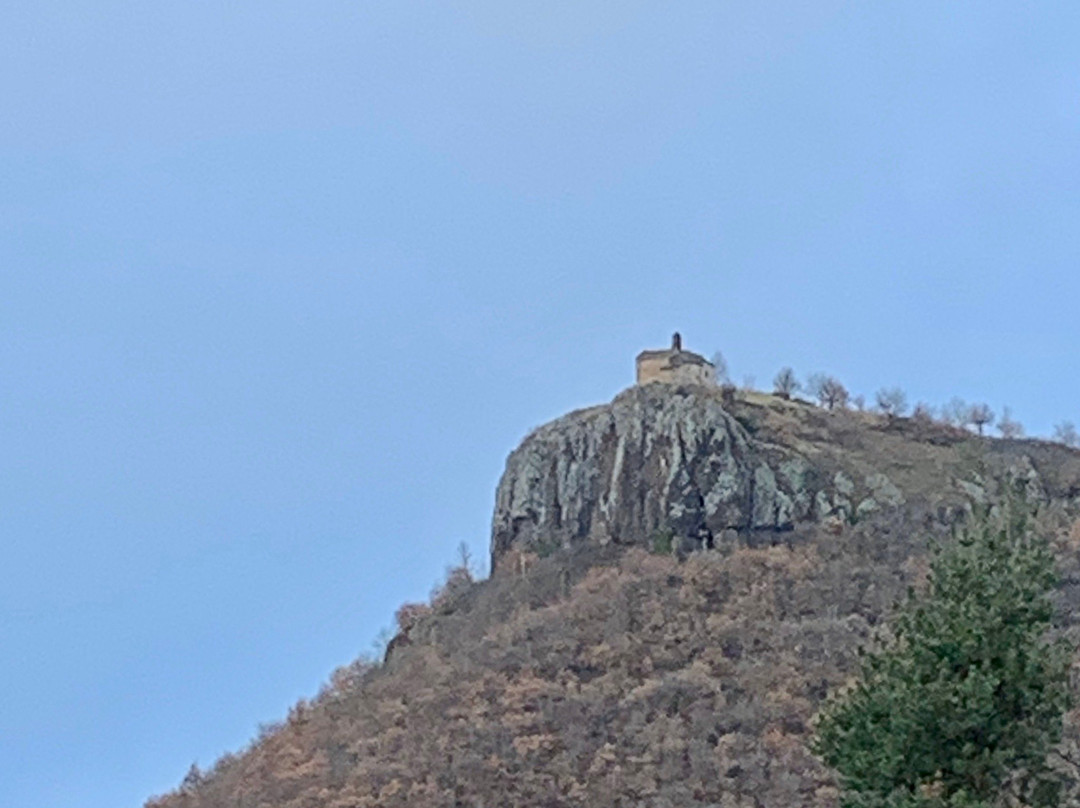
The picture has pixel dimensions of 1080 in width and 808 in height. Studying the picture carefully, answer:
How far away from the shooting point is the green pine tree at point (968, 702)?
69.7 feet

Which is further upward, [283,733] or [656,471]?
[656,471]

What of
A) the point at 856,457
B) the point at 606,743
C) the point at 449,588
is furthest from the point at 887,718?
the point at 449,588

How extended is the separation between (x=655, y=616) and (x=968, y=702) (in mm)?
37225

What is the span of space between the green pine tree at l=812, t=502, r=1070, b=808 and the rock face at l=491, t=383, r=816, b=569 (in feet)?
136

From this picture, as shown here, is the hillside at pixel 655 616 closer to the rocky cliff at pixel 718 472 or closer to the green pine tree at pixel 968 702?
the rocky cliff at pixel 718 472

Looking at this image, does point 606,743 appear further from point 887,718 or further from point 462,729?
point 887,718

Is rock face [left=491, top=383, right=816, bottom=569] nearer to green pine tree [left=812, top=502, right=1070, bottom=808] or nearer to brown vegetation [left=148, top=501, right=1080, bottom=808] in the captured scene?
brown vegetation [left=148, top=501, right=1080, bottom=808]

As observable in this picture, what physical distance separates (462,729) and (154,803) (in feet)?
48.1

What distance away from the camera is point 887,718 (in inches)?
876

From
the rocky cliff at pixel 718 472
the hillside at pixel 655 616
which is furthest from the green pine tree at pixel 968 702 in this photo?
the rocky cliff at pixel 718 472

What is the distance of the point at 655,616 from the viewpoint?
58.1 meters

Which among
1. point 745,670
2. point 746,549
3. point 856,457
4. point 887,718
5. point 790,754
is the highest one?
point 856,457

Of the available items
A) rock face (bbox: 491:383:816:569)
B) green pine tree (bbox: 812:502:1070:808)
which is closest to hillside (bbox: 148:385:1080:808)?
rock face (bbox: 491:383:816:569)

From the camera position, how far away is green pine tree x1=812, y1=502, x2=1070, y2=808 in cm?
2125
